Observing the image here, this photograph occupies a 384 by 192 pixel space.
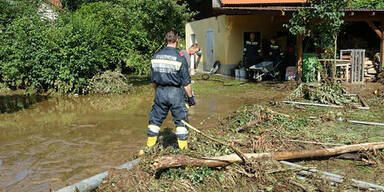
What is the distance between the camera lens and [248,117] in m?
6.69

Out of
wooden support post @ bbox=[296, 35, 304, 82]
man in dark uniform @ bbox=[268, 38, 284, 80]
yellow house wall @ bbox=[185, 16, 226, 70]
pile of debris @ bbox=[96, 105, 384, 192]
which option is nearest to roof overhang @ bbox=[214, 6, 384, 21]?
wooden support post @ bbox=[296, 35, 304, 82]

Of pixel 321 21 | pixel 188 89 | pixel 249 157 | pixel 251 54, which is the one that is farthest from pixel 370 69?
pixel 249 157

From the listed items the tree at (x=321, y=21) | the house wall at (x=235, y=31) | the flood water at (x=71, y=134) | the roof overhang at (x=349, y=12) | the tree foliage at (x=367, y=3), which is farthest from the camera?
the house wall at (x=235, y=31)

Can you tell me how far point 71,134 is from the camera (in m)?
7.28

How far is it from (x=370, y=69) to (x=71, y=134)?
38.8 feet

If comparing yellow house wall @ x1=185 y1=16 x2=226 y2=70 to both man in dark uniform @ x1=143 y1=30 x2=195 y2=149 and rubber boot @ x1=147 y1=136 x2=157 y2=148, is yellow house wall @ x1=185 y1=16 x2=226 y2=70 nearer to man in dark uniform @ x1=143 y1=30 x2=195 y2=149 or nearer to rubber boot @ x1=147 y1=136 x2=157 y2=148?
man in dark uniform @ x1=143 y1=30 x2=195 y2=149

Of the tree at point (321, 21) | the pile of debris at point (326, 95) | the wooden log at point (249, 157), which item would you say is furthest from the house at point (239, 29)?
the wooden log at point (249, 157)

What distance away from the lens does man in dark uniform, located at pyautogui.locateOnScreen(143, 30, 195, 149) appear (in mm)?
4969

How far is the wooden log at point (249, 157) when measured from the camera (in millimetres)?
4145

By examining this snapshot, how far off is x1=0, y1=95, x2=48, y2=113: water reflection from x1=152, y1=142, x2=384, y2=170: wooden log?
7.31 meters

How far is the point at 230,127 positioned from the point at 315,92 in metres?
4.02

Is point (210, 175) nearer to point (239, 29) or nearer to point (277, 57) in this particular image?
point (277, 57)

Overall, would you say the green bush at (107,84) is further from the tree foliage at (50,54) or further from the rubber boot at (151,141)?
the rubber boot at (151,141)

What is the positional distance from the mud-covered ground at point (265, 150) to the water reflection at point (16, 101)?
5406 millimetres
